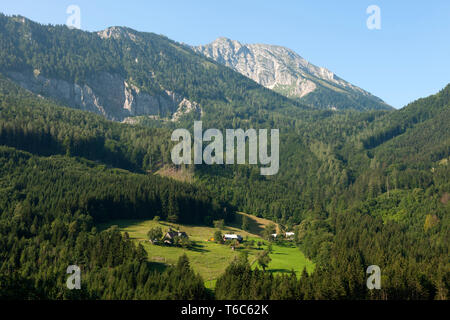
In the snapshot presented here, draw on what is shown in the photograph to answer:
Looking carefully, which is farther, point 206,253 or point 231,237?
point 231,237

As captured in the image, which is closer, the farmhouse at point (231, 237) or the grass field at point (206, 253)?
the grass field at point (206, 253)

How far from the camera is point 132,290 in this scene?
276 ft

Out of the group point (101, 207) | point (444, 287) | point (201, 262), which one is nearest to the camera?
point (444, 287)

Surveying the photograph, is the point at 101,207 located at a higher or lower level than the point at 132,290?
higher

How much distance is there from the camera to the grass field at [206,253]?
112062mm

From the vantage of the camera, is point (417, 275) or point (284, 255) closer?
point (417, 275)

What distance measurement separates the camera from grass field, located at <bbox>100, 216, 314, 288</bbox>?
368 ft

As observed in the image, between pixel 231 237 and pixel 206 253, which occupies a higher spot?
pixel 231 237

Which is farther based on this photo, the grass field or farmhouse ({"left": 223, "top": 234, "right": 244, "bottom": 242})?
farmhouse ({"left": 223, "top": 234, "right": 244, "bottom": 242})

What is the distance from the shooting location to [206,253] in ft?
418

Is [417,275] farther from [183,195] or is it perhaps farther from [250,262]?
[183,195]
